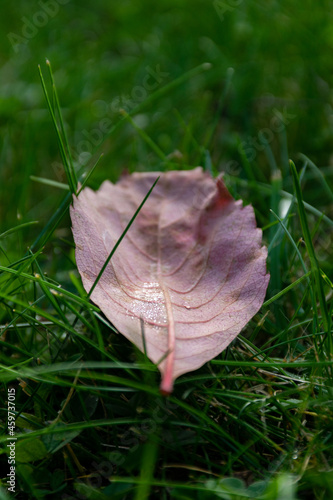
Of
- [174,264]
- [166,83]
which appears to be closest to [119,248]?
[174,264]

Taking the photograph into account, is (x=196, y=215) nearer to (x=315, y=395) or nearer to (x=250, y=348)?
(x=250, y=348)

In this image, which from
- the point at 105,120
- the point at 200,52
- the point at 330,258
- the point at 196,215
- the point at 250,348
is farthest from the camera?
the point at 200,52

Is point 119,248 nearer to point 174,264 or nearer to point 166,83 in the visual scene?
point 174,264

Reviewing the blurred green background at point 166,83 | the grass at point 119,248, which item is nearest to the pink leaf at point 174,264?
the grass at point 119,248

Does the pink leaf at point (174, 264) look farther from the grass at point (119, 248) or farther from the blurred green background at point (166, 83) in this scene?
the blurred green background at point (166, 83)

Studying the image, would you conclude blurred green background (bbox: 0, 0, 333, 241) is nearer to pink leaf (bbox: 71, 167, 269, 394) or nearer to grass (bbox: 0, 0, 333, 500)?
grass (bbox: 0, 0, 333, 500)

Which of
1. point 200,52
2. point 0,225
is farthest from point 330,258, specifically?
point 200,52

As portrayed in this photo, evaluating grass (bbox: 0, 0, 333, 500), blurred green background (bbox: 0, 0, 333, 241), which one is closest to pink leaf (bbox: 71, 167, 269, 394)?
grass (bbox: 0, 0, 333, 500)

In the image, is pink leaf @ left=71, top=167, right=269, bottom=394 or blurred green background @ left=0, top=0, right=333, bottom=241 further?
blurred green background @ left=0, top=0, right=333, bottom=241
